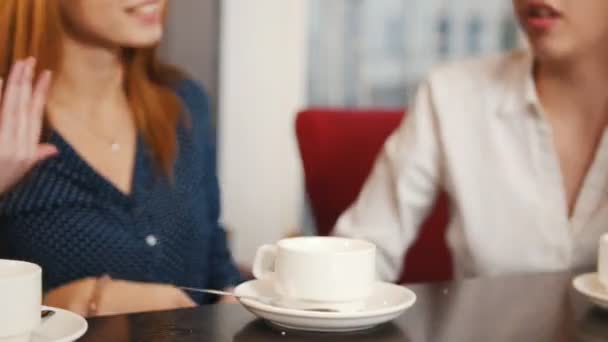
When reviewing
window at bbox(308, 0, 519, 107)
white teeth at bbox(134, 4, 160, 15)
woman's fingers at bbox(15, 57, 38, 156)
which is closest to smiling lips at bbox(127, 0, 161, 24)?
white teeth at bbox(134, 4, 160, 15)

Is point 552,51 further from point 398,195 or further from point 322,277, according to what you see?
point 322,277

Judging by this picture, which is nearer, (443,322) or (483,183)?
(443,322)

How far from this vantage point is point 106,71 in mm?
1450

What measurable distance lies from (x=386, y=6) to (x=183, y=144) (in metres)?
1.59

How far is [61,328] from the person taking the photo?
31.0 inches

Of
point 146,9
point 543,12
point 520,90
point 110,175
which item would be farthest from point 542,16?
point 110,175

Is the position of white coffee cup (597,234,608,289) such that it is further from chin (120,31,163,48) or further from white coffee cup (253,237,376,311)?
chin (120,31,163,48)

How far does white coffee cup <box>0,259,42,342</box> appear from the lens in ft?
2.33

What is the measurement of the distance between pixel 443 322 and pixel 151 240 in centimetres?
60

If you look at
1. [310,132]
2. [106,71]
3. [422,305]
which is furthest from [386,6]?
[422,305]

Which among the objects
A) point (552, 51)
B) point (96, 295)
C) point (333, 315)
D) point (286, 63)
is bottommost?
point (96, 295)

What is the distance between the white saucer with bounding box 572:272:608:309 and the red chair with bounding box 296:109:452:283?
613 millimetres

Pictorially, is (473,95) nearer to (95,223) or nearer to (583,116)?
(583,116)

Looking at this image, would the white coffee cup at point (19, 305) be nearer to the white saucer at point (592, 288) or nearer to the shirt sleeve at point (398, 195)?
the white saucer at point (592, 288)
